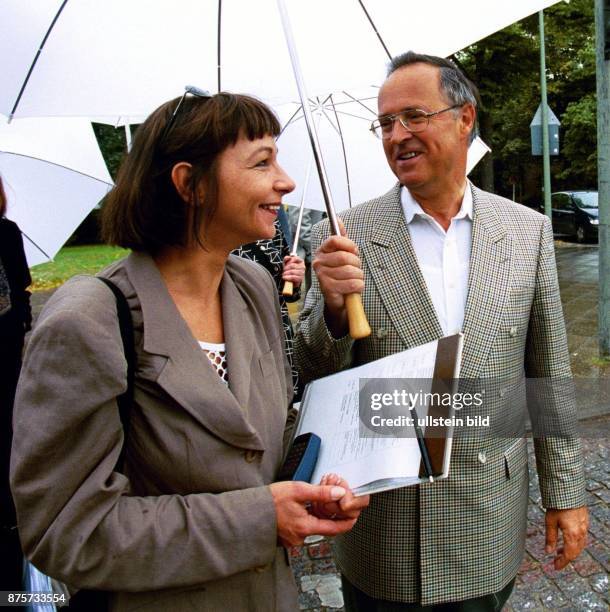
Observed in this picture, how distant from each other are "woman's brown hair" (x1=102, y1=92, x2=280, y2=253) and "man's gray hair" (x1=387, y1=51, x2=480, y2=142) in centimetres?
80

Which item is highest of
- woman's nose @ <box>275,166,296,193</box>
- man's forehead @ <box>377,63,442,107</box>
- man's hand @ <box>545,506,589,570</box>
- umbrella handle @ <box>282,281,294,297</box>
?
man's forehead @ <box>377,63,442,107</box>

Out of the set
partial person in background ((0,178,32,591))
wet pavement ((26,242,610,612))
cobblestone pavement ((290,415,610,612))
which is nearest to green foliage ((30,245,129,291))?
partial person in background ((0,178,32,591))

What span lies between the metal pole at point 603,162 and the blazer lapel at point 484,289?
4.72 meters

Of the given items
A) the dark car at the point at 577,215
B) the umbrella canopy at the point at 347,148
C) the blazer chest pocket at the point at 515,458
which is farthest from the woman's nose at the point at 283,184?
the dark car at the point at 577,215

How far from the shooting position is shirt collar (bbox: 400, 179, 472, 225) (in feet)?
6.63

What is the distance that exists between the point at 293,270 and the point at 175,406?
2.16m

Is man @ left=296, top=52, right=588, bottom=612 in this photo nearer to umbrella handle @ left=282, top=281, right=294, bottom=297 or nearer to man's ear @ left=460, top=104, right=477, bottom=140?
man's ear @ left=460, top=104, right=477, bottom=140

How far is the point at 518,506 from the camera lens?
6.54 ft

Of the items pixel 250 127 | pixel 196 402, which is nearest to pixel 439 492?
pixel 196 402

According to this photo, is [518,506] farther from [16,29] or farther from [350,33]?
[16,29]

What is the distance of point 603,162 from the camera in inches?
240

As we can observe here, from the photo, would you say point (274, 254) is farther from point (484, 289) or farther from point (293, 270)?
point (484, 289)

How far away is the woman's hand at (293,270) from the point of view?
11.1 ft

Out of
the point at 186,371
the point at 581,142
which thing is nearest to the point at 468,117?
the point at 186,371
